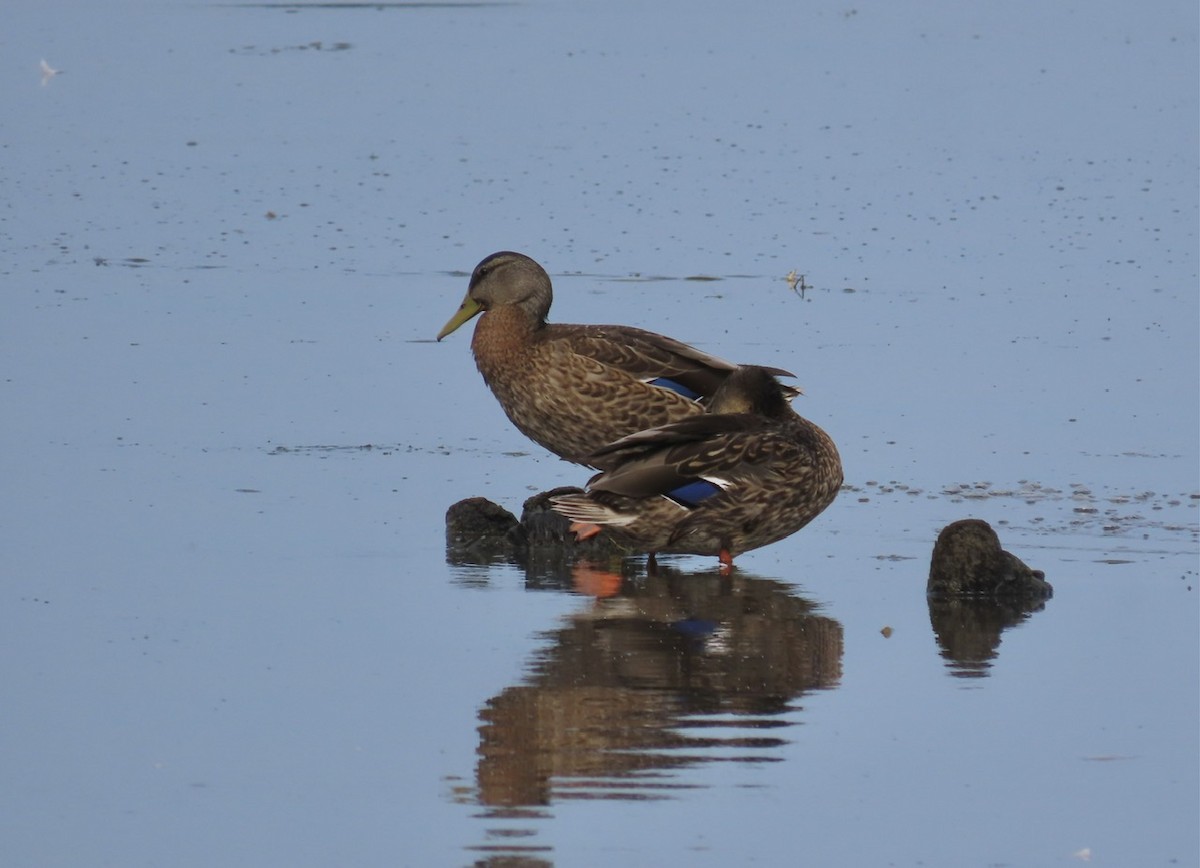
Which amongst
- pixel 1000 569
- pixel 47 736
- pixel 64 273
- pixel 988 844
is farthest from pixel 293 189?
pixel 988 844

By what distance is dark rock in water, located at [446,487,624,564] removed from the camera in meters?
9.53

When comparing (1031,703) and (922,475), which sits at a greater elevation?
(922,475)

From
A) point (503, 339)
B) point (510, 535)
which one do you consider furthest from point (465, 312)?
point (510, 535)

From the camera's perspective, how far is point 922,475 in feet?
35.1

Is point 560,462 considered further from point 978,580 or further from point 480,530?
point 978,580

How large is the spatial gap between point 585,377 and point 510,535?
51.4 inches

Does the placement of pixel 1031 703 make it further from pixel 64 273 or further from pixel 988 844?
pixel 64 273

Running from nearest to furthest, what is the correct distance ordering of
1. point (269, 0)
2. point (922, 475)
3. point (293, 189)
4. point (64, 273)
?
point (922, 475) → point (64, 273) → point (293, 189) → point (269, 0)

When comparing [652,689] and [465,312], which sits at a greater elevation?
[465,312]

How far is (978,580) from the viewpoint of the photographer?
8711 millimetres

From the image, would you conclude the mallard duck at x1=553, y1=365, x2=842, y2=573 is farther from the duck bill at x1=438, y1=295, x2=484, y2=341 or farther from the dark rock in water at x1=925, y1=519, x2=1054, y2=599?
the duck bill at x1=438, y1=295, x2=484, y2=341

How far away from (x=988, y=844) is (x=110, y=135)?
1572 centimetres

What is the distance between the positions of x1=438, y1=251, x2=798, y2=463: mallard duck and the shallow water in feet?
1.57

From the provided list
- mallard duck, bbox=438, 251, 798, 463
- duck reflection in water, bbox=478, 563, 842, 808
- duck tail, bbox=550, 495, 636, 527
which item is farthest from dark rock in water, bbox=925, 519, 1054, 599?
mallard duck, bbox=438, 251, 798, 463
